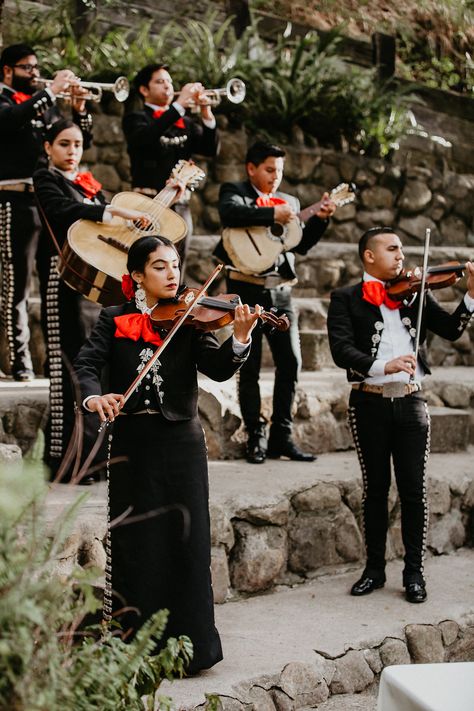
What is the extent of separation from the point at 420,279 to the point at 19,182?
7.76 ft

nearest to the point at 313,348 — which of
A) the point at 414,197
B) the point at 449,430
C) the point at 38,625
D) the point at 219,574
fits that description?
the point at 449,430

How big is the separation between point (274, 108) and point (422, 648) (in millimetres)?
5676

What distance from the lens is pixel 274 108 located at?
9.20m

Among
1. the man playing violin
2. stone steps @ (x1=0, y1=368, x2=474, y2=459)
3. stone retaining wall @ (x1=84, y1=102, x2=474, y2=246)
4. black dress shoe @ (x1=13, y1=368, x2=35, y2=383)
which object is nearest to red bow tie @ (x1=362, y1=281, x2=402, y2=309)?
the man playing violin

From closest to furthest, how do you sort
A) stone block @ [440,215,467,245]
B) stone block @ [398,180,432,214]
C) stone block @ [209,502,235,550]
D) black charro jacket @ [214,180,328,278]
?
stone block @ [209,502,235,550], black charro jacket @ [214,180,328,278], stone block @ [398,180,432,214], stone block @ [440,215,467,245]

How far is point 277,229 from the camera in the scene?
593 centimetres

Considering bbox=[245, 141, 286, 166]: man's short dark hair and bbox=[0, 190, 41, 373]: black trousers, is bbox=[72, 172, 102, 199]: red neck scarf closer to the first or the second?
bbox=[0, 190, 41, 373]: black trousers

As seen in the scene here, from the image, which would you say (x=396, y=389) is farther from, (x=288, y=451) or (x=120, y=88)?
(x=120, y=88)

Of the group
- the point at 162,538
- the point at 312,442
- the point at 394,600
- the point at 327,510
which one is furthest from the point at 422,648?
the point at 312,442

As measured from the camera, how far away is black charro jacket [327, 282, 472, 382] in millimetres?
4938

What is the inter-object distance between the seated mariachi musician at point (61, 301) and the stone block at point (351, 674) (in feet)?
5.39

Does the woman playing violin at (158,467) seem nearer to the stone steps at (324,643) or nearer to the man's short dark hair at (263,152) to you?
the stone steps at (324,643)

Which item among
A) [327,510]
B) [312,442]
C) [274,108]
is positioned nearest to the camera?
[327,510]

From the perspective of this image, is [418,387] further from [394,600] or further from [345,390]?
[345,390]
